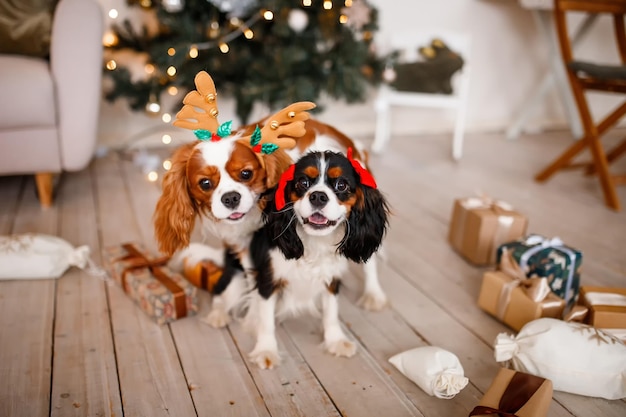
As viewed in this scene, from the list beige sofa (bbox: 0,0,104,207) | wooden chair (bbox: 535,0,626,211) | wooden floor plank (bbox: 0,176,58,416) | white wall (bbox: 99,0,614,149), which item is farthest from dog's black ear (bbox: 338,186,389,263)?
white wall (bbox: 99,0,614,149)

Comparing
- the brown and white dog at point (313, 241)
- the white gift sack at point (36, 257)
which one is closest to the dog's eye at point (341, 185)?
the brown and white dog at point (313, 241)

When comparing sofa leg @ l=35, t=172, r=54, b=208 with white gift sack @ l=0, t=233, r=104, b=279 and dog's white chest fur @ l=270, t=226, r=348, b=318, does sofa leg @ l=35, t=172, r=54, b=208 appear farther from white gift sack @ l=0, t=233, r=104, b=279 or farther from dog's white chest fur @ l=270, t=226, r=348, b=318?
dog's white chest fur @ l=270, t=226, r=348, b=318

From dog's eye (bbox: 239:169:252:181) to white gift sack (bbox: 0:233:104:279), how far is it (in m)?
0.82

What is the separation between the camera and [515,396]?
4.32 feet

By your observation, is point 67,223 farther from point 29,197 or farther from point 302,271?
point 302,271

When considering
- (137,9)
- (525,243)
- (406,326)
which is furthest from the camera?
(137,9)

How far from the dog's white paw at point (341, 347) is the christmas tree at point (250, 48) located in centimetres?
175

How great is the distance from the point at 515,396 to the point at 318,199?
0.67 metres

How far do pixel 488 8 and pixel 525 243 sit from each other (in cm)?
285

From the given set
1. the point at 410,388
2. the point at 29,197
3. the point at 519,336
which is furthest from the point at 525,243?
the point at 29,197

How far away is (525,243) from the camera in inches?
75.0

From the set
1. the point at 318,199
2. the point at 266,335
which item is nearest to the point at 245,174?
the point at 318,199

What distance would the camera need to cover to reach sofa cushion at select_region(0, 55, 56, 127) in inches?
87.5

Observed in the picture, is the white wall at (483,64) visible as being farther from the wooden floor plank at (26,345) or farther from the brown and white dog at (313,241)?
the brown and white dog at (313,241)
